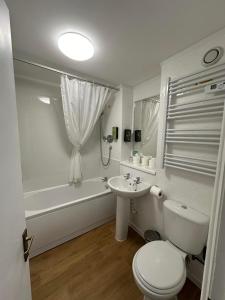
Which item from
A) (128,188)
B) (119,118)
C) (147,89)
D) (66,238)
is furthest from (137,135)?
(66,238)

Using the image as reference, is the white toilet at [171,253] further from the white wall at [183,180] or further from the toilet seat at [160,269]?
the white wall at [183,180]

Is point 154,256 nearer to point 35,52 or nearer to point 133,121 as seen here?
point 133,121

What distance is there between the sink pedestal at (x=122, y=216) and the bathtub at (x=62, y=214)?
362mm

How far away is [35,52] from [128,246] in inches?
99.0

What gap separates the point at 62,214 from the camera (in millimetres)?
1647

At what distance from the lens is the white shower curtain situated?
73.0 inches

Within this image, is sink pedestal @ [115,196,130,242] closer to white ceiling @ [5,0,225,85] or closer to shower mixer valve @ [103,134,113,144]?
shower mixer valve @ [103,134,113,144]

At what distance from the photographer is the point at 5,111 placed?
52 centimetres

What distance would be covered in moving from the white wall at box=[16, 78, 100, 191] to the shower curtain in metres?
1.35

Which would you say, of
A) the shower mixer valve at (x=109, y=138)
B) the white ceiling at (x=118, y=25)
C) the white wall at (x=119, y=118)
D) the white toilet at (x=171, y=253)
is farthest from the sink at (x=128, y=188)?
the white ceiling at (x=118, y=25)

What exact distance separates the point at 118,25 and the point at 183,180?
4.81 feet

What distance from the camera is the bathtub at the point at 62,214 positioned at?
59.4 inches

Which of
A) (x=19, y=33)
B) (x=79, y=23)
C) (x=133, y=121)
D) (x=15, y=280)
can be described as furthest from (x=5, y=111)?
(x=133, y=121)

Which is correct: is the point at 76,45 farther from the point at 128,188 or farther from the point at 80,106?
the point at 128,188
